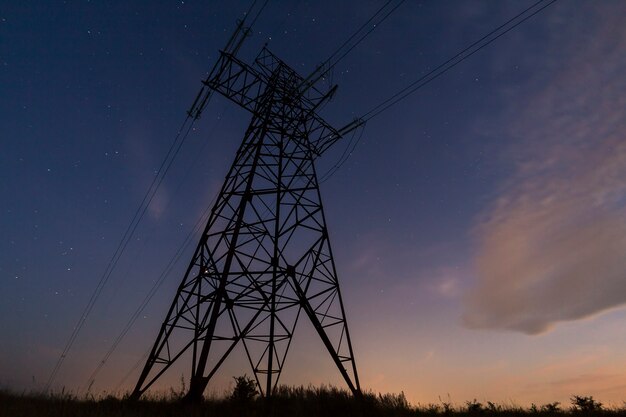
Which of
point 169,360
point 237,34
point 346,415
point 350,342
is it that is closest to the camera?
point 346,415

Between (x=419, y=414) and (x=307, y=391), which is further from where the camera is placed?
(x=307, y=391)

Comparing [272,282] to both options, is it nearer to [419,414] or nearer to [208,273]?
[208,273]

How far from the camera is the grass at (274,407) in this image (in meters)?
9.20

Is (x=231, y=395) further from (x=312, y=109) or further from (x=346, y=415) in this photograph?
(x=312, y=109)

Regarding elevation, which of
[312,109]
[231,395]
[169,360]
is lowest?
[231,395]

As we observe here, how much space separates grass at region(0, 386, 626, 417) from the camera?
9.20 m

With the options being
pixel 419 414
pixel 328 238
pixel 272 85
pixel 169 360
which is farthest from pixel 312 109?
pixel 419 414

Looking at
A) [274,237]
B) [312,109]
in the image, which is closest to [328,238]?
[274,237]

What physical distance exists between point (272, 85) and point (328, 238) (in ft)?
24.6

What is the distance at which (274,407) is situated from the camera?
1028cm

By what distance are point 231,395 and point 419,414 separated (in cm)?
620

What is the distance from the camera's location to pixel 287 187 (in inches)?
544

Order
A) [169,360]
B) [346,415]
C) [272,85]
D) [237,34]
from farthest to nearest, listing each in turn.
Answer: [272,85]
[237,34]
[169,360]
[346,415]

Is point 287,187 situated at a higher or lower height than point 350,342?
higher
